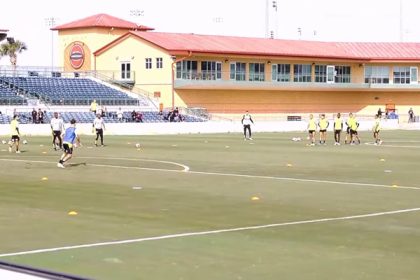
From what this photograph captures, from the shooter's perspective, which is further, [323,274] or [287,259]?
[287,259]

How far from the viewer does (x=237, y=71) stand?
84.1 metres

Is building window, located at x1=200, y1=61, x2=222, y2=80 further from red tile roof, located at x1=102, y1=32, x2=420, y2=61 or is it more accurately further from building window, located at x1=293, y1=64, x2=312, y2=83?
building window, located at x1=293, y1=64, x2=312, y2=83

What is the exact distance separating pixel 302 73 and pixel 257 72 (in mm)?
6058

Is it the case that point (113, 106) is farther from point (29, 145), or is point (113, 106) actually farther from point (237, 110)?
point (29, 145)

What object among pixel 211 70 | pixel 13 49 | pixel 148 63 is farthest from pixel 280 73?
pixel 13 49

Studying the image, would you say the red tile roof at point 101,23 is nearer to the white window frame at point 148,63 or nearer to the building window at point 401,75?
the white window frame at point 148,63

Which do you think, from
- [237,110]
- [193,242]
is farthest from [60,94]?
[193,242]

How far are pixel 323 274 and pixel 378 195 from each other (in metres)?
10.0

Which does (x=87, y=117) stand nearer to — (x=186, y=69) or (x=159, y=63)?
(x=159, y=63)

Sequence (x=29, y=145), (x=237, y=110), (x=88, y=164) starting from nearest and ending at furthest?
(x=88, y=164)
(x=29, y=145)
(x=237, y=110)

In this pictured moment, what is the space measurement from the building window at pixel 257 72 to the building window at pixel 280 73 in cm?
125

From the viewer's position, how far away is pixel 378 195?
2091 cm

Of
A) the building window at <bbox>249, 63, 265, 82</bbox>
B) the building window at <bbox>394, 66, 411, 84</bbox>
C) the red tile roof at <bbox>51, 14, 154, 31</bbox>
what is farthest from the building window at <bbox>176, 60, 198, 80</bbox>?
the building window at <bbox>394, 66, 411, 84</bbox>

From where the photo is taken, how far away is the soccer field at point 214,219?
38.9 ft
